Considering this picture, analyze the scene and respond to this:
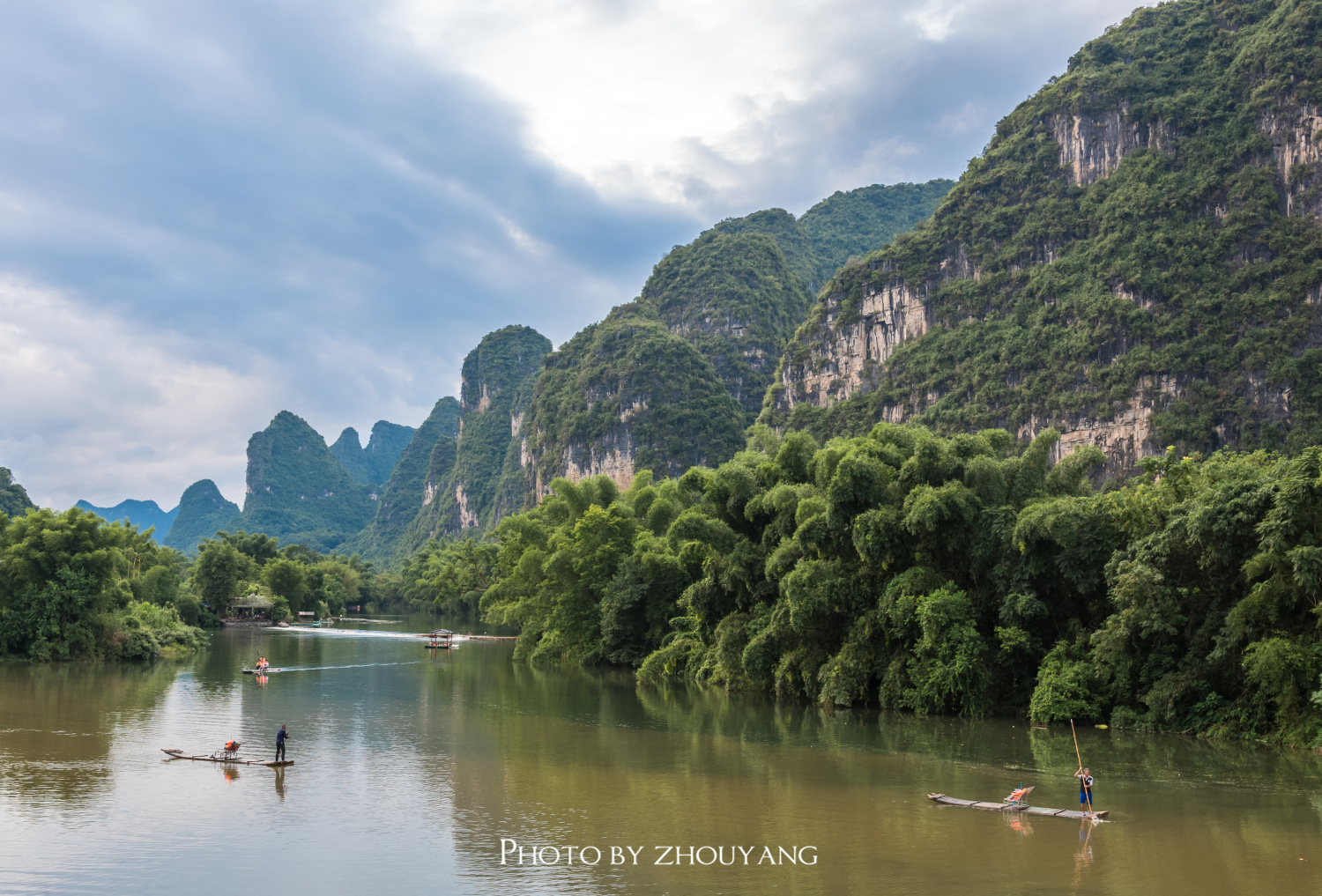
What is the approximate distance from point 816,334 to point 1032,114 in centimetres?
3478

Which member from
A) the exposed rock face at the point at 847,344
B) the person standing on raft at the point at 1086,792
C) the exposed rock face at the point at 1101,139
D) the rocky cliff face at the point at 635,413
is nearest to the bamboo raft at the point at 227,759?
the person standing on raft at the point at 1086,792

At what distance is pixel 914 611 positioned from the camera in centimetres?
2459

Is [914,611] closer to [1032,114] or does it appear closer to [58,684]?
[58,684]

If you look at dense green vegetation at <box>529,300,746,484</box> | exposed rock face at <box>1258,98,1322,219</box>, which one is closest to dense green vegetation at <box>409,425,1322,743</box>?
exposed rock face at <box>1258,98,1322,219</box>

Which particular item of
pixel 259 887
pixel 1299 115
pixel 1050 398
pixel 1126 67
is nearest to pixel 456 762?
pixel 259 887

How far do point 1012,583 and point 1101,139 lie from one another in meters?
84.6

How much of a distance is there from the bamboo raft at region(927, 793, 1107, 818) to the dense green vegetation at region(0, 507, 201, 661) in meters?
39.9

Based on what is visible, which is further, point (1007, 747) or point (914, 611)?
point (914, 611)

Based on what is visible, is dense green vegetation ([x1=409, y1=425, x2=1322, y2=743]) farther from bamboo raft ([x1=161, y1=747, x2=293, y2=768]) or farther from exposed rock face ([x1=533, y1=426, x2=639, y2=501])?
exposed rock face ([x1=533, y1=426, x2=639, y2=501])

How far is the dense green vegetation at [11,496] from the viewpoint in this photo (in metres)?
89.2

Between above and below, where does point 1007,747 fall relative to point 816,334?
below

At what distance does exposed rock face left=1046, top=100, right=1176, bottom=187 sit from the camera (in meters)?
89.2

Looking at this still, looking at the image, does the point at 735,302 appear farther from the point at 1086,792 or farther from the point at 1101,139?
the point at 1086,792

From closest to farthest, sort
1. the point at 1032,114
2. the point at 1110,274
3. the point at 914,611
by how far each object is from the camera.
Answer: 1. the point at 914,611
2. the point at 1110,274
3. the point at 1032,114
